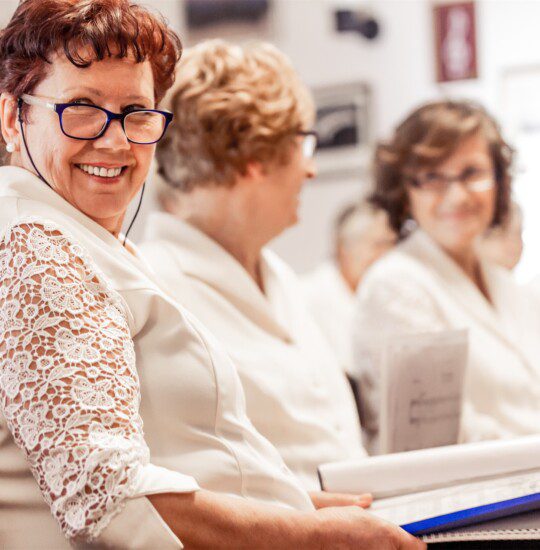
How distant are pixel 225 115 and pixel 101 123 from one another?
753mm

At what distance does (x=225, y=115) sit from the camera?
6.12 ft

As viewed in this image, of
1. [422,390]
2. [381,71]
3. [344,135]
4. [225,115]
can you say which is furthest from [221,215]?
[381,71]

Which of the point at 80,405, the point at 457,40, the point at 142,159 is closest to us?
the point at 80,405

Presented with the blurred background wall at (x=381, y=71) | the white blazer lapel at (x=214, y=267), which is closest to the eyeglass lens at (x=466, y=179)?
the white blazer lapel at (x=214, y=267)

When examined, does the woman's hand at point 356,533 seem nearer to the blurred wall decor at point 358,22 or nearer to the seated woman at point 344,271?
the seated woman at point 344,271

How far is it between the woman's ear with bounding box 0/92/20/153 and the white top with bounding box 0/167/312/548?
0.22 feet

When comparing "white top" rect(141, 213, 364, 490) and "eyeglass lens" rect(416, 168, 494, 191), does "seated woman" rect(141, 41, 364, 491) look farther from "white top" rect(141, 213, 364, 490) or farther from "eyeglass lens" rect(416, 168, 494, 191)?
"eyeglass lens" rect(416, 168, 494, 191)

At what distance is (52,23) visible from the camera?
1.08 meters

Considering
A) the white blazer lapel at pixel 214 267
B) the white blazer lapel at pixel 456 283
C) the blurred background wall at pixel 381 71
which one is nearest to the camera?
the white blazer lapel at pixel 214 267

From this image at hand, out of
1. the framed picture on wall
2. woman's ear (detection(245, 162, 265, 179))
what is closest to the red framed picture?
the framed picture on wall

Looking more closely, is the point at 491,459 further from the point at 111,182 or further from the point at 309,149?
the point at 309,149

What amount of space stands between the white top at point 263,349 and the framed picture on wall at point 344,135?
11.3 feet

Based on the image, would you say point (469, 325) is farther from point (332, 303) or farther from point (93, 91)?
point (332, 303)

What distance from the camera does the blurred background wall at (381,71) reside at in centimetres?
502
